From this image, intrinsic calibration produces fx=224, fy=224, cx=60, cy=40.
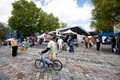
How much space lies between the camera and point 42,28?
56.3 meters

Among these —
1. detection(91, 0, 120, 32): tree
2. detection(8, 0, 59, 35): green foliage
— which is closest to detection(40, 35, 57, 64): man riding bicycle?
detection(91, 0, 120, 32): tree

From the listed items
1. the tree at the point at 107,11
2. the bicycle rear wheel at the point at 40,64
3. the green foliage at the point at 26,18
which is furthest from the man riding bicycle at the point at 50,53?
the green foliage at the point at 26,18

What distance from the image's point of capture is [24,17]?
176 feet

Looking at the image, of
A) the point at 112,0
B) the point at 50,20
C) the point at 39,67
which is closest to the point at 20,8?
the point at 50,20

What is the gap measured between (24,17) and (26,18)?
633 millimetres

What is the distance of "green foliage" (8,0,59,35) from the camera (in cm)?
5338

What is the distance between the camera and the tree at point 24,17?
175 feet

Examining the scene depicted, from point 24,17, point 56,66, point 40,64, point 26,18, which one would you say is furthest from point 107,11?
point 24,17

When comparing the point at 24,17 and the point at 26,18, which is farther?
the point at 24,17

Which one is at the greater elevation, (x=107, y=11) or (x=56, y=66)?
(x=107, y=11)

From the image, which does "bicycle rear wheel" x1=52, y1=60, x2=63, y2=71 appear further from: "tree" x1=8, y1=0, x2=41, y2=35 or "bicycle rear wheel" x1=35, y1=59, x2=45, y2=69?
"tree" x1=8, y1=0, x2=41, y2=35

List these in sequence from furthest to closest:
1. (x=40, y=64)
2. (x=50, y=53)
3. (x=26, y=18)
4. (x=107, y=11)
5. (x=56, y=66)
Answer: (x=26, y=18)
(x=107, y=11)
(x=40, y=64)
(x=50, y=53)
(x=56, y=66)

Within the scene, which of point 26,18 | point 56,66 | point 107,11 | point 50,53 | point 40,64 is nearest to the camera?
point 56,66

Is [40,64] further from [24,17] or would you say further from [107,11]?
[24,17]
